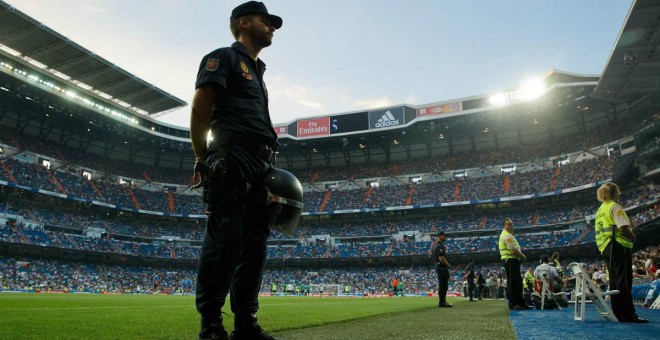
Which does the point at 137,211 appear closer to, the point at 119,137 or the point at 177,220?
the point at 177,220

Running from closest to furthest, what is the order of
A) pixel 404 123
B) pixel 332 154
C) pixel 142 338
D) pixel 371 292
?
pixel 142 338, pixel 371 292, pixel 404 123, pixel 332 154

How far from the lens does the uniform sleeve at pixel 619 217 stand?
5457 millimetres

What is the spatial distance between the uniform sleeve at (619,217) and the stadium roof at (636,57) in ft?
59.5

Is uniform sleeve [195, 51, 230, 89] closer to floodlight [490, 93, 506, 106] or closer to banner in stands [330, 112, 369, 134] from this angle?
floodlight [490, 93, 506, 106]

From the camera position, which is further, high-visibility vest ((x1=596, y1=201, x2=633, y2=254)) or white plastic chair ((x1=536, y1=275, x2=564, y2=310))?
white plastic chair ((x1=536, y1=275, x2=564, y2=310))

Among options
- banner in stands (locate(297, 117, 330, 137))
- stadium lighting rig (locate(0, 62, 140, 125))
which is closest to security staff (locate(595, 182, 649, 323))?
stadium lighting rig (locate(0, 62, 140, 125))

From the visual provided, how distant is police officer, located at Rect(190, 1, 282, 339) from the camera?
250 cm

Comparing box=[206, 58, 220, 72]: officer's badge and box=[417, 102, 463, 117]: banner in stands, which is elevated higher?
box=[417, 102, 463, 117]: banner in stands

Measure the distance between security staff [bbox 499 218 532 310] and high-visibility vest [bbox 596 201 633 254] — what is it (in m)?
3.10

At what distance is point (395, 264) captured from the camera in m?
42.8

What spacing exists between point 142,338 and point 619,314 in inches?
226

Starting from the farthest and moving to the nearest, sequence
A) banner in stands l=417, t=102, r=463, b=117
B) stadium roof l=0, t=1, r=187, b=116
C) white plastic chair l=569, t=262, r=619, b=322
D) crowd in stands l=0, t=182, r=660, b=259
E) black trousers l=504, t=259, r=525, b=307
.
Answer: banner in stands l=417, t=102, r=463, b=117 < crowd in stands l=0, t=182, r=660, b=259 < stadium roof l=0, t=1, r=187, b=116 < black trousers l=504, t=259, r=525, b=307 < white plastic chair l=569, t=262, r=619, b=322

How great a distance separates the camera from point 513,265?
9.15m

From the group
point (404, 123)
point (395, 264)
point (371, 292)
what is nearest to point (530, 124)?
point (404, 123)
